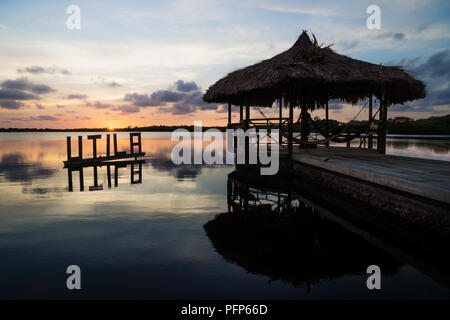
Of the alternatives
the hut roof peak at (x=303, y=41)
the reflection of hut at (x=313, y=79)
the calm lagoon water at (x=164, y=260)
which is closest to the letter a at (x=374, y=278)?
the calm lagoon water at (x=164, y=260)

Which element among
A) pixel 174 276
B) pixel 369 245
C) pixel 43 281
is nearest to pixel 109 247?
pixel 43 281

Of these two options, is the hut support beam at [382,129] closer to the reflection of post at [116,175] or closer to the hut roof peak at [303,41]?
the hut roof peak at [303,41]

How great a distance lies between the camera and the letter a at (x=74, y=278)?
3578 mm

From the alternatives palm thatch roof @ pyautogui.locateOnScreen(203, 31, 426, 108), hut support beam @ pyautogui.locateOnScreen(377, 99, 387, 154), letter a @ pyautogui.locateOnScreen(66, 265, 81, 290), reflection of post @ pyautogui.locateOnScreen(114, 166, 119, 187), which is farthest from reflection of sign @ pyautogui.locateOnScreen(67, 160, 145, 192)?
hut support beam @ pyautogui.locateOnScreen(377, 99, 387, 154)

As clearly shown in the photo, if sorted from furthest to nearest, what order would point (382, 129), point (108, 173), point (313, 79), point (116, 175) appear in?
1. point (108, 173)
2. point (116, 175)
3. point (382, 129)
4. point (313, 79)

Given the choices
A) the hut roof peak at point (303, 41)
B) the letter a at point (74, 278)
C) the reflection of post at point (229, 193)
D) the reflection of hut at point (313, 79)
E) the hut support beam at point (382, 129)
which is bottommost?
the letter a at point (74, 278)

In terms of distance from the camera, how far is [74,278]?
3.73 metres

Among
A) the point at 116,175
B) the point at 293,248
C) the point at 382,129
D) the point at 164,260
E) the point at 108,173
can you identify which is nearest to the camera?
the point at 164,260

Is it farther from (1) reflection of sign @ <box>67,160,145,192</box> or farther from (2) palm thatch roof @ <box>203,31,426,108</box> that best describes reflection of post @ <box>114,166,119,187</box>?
(2) palm thatch roof @ <box>203,31,426,108</box>

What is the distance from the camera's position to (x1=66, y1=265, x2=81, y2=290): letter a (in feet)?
11.7

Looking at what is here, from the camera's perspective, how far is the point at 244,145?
429 inches

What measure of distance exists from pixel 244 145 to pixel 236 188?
1877mm

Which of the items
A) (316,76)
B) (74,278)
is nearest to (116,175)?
(316,76)

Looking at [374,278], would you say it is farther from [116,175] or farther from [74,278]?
[116,175]
